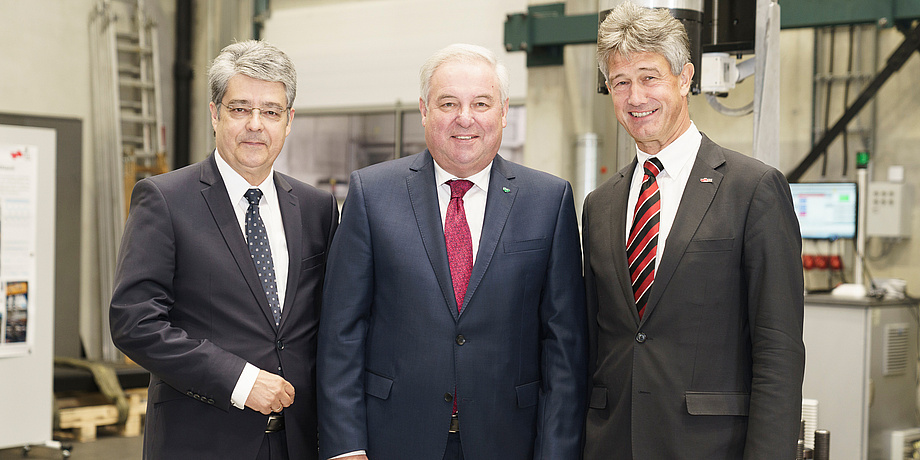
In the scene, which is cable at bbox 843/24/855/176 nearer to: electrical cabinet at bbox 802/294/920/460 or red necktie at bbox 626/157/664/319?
electrical cabinet at bbox 802/294/920/460

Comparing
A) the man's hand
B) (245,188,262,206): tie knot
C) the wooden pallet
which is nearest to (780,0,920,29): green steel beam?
(245,188,262,206): tie knot

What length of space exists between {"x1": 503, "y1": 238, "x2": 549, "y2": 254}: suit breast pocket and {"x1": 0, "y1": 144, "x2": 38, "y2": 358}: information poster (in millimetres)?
4020

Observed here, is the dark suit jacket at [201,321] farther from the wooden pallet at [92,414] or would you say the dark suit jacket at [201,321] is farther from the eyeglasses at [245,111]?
the wooden pallet at [92,414]

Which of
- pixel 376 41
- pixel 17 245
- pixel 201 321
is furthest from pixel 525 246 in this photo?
pixel 376 41

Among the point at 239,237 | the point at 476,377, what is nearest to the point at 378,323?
the point at 476,377

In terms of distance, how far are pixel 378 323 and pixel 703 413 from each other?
2.55 feet

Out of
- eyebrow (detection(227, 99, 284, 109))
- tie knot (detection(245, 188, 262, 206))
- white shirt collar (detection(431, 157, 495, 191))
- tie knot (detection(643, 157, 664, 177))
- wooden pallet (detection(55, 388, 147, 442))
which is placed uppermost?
eyebrow (detection(227, 99, 284, 109))

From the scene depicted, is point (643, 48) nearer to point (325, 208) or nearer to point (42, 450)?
point (325, 208)

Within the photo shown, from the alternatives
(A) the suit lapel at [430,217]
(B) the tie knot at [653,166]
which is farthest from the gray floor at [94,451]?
(B) the tie knot at [653,166]

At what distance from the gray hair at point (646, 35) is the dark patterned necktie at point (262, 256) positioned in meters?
0.97

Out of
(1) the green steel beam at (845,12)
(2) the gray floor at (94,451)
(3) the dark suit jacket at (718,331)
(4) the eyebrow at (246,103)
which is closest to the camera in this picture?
(3) the dark suit jacket at (718,331)

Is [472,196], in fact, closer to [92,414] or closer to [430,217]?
[430,217]

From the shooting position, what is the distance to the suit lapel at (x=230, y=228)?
6.82ft

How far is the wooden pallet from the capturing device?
19.5ft
